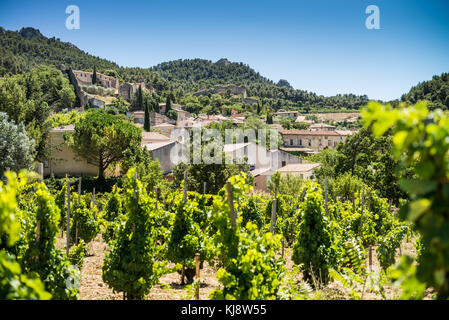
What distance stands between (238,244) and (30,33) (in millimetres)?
164311

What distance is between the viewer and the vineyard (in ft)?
5.89

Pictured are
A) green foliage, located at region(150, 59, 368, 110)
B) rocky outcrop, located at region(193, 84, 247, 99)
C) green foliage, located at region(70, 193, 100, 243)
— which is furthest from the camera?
green foliage, located at region(150, 59, 368, 110)

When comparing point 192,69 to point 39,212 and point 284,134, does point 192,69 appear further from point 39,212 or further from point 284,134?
point 39,212

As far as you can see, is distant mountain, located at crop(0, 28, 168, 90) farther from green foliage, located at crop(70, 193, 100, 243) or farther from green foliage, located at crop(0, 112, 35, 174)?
green foliage, located at crop(70, 193, 100, 243)

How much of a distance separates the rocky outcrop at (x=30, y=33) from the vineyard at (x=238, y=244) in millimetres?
150962

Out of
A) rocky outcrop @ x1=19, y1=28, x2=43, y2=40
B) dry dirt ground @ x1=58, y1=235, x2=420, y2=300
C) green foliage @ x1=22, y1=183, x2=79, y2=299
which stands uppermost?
rocky outcrop @ x1=19, y1=28, x2=43, y2=40

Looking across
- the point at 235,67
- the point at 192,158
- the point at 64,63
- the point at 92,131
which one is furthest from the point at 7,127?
the point at 235,67

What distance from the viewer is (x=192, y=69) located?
7648 inches

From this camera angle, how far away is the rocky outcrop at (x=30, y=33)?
446 ft

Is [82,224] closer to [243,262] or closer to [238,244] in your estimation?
[238,244]

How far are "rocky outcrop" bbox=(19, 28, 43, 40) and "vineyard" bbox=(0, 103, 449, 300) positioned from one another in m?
151

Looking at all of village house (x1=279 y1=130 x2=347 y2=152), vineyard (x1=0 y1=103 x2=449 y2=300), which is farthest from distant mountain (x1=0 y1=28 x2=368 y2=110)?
vineyard (x1=0 y1=103 x2=449 y2=300)

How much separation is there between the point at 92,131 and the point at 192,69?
567ft

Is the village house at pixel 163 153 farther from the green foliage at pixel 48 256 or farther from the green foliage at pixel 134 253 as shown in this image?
the green foliage at pixel 48 256
